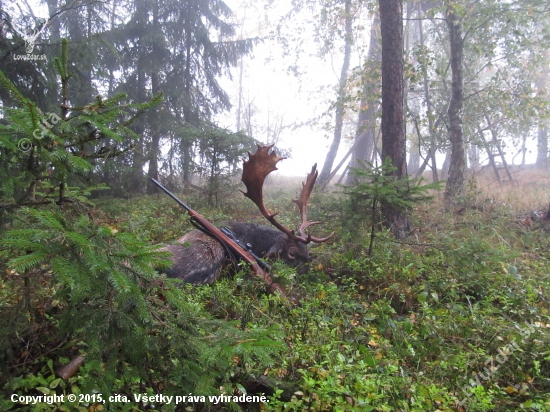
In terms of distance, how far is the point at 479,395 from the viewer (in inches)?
83.2

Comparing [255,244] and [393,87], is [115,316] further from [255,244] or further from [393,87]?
[393,87]

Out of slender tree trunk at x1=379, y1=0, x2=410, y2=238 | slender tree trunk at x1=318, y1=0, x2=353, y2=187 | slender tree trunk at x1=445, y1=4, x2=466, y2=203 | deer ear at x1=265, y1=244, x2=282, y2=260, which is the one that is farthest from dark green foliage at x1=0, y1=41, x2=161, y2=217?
slender tree trunk at x1=318, y1=0, x2=353, y2=187

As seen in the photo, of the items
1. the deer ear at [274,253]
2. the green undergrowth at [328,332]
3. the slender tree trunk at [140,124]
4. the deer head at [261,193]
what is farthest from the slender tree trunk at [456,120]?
the slender tree trunk at [140,124]

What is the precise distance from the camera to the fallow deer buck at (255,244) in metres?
4.01

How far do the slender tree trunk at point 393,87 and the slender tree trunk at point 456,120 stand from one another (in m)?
3.05

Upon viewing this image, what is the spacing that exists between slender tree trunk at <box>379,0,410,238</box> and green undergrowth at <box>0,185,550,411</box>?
161 cm

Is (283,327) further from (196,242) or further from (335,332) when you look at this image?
(196,242)

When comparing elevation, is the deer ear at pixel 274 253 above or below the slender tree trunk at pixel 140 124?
below

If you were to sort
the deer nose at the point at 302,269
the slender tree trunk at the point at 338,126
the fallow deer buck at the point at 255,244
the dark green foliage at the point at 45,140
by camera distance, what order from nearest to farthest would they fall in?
1. the dark green foliage at the point at 45,140
2. the fallow deer buck at the point at 255,244
3. the deer nose at the point at 302,269
4. the slender tree trunk at the point at 338,126

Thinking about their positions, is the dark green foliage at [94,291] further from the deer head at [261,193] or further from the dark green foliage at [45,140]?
the deer head at [261,193]

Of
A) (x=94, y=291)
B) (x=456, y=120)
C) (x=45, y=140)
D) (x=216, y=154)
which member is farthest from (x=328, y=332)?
(x=456, y=120)

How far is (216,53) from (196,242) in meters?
10.7

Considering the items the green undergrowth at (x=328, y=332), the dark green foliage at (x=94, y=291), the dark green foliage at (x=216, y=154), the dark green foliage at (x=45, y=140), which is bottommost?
the green undergrowth at (x=328, y=332)

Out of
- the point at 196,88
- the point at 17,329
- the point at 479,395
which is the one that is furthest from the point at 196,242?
the point at 196,88
